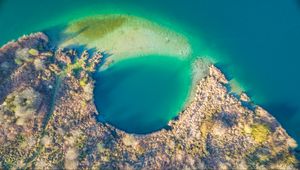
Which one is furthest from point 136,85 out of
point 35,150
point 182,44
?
point 35,150

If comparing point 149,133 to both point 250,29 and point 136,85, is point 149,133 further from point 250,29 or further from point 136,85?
point 250,29

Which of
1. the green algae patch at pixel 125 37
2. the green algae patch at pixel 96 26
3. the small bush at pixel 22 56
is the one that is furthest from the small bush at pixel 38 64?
the green algae patch at pixel 96 26

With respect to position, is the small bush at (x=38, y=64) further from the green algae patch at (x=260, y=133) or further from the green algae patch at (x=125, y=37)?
the green algae patch at (x=260, y=133)

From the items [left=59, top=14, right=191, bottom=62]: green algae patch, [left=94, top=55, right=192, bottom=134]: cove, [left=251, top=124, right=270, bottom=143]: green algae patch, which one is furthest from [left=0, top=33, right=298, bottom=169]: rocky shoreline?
[left=59, top=14, right=191, bottom=62]: green algae patch

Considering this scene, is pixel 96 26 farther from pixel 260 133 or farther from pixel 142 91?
pixel 260 133

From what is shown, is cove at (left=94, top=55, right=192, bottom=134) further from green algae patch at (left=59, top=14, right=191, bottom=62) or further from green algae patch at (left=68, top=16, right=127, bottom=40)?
green algae patch at (left=68, top=16, right=127, bottom=40)

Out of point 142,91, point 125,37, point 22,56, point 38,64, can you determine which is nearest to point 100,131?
point 142,91
